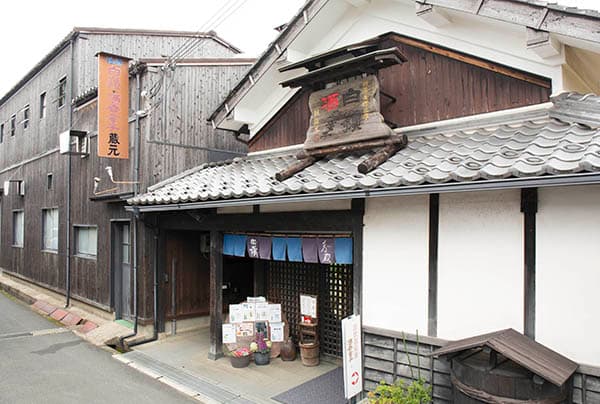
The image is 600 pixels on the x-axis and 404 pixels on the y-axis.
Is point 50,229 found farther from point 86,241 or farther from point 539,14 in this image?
point 539,14

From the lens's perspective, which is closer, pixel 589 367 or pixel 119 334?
pixel 589 367

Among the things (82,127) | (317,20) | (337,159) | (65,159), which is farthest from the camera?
(65,159)

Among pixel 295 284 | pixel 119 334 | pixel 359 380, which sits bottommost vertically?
pixel 119 334

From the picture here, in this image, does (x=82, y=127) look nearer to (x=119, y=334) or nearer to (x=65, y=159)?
(x=65, y=159)

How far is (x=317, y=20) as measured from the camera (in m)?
7.95

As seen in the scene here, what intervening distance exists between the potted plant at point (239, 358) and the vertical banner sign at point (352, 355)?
319 cm

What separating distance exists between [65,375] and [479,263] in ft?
26.2

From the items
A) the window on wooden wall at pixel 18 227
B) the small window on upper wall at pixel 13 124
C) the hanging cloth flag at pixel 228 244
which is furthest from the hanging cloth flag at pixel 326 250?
the small window on upper wall at pixel 13 124

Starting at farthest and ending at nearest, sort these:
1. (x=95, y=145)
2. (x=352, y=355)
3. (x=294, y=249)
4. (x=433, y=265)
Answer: (x=95, y=145), (x=294, y=249), (x=352, y=355), (x=433, y=265)

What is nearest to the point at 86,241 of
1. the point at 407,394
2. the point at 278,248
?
the point at 278,248

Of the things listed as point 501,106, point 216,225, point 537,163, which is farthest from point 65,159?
point 537,163

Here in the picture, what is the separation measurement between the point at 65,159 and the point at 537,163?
598 inches

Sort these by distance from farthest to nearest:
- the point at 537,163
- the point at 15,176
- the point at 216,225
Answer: the point at 15,176
the point at 216,225
the point at 537,163

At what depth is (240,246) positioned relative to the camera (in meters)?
8.50
